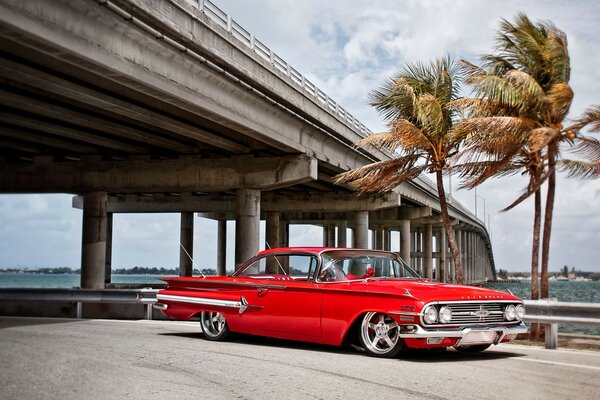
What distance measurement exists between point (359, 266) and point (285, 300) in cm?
108

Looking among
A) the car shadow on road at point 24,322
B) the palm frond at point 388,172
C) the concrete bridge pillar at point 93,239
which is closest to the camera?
the car shadow on road at point 24,322

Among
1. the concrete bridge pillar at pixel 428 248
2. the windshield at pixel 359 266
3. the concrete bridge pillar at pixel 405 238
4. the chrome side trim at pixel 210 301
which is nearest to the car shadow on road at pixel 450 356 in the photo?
the windshield at pixel 359 266

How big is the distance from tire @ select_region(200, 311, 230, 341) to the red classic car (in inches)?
0.6

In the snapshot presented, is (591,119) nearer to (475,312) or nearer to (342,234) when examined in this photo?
(475,312)

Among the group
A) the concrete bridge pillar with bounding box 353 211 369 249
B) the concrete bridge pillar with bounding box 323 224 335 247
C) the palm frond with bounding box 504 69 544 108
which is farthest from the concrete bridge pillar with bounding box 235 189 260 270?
the concrete bridge pillar with bounding box 323 224 335 247

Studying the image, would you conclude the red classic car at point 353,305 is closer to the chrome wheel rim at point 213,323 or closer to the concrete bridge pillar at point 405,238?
the chrome wheel rim at point 213,323

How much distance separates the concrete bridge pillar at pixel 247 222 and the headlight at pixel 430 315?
2006 cm

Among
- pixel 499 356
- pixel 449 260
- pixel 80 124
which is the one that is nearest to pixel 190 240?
pixel 80 124

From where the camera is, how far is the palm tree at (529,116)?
17141 mm

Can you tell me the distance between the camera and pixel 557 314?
10273mm

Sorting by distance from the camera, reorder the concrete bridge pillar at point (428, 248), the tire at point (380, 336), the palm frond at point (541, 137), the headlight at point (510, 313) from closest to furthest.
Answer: the tire at point (380, 336), the headlight at point (510, 313), the palm frond at point (541, 137), the concrete bridge pillar at point (428, 248)

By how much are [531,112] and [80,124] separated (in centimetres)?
1351

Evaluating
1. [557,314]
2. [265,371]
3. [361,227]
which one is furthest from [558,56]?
[361,227]

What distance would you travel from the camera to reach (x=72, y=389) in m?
6.48
